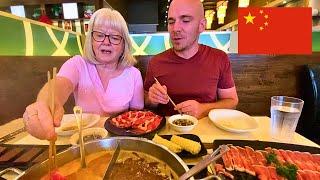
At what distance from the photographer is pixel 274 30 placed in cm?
218

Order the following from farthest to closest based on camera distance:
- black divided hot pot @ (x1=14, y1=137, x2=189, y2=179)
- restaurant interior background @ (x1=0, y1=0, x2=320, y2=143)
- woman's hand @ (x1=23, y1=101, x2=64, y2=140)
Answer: restaurant interior background @ (x1=0, y1=0, x2=320, y2=143)
woman's hand @ (x1=23, y1=101, x2=64, y2=140)
black divided hot pot @ (x1=14, y1=137, x2=189, y2=179)

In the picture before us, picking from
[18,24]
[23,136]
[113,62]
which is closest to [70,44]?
[18,24]

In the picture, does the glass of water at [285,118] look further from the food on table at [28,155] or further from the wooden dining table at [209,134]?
the food on table at [28,155]

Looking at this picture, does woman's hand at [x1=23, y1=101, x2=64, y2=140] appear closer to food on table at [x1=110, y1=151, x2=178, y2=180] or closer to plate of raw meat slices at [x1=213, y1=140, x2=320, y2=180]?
food on table at [x1=110, y1=151, x2=178, y2=180]

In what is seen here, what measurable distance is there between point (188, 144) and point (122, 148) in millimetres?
288

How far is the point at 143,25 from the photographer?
972 centimetres

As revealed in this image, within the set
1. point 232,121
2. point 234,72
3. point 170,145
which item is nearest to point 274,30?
point 234,72

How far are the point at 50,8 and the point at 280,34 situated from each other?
5409 millimetres

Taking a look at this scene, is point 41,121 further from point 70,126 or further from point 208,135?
point 208,135

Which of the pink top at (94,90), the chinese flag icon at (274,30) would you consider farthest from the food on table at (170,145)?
the chinese flag icon at (274,30)

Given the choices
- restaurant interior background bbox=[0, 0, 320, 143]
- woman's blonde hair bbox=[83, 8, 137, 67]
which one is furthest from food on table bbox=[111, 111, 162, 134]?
→ restaurant interior background bbox=[0, 0, 320, 143]

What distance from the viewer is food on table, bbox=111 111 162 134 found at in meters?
1.24

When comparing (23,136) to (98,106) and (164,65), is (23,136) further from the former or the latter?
(164,65)

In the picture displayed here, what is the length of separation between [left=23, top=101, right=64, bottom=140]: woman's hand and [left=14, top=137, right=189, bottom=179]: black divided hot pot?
0.09 metres
